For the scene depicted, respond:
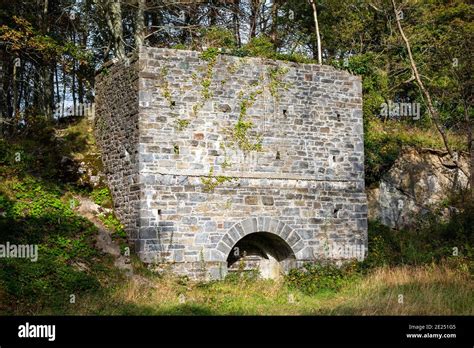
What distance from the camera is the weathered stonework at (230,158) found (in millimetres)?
14906

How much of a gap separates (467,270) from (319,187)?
162 inches

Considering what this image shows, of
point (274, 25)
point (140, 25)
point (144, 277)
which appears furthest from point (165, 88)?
point (274, 25)

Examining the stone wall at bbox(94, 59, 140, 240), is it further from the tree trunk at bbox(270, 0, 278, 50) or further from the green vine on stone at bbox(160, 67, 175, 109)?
the tree trunk at bbox(270, 0, 278, 50)

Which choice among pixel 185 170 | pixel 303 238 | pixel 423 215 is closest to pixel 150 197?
pixel 185 170

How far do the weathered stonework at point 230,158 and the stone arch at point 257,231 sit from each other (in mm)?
25

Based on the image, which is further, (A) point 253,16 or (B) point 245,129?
(A) point 253,16

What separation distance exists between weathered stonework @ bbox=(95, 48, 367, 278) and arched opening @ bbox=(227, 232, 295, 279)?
38 mm

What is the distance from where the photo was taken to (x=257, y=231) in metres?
15.5

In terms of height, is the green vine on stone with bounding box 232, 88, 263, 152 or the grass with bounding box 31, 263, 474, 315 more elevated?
the green vine on stone with bounding box 232, 88, 263, 152

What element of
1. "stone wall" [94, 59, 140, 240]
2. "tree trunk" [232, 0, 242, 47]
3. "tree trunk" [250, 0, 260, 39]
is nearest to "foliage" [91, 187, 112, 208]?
"stone wall" [94, 59, 140, 240]

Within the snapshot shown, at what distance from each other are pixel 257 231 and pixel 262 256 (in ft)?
4.90

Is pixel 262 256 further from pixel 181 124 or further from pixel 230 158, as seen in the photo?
pixel 181 124

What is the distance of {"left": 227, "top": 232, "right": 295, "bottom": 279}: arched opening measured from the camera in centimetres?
1620

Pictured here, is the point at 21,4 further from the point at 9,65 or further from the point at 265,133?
the point at 265,133
